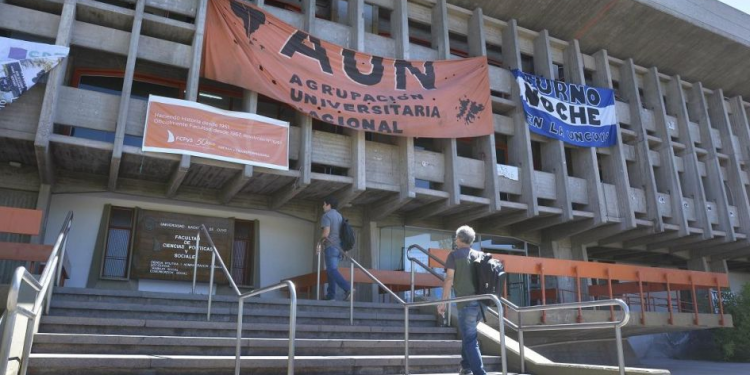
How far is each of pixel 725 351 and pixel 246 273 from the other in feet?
46.1

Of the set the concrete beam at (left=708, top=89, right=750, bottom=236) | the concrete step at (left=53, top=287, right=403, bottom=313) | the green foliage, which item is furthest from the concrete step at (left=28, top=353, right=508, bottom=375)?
the concrete beam at (left=708, top=89, right=750, bottom=236)

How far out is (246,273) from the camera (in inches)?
541

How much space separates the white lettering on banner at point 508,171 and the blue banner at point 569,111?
1319 mm

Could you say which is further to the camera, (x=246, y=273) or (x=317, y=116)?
(x=246, y=273)

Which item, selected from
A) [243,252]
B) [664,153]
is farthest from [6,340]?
[664,153]

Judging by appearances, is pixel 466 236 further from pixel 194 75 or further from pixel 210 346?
pixel 194 75

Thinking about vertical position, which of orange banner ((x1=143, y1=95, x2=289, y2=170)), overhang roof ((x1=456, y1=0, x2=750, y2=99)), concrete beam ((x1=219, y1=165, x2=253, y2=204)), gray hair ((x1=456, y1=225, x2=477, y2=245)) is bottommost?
gray hair ((x1=456, y1=225, x2=477, y2=245))

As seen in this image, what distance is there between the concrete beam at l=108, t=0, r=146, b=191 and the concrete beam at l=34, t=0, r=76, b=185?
3.46 ft

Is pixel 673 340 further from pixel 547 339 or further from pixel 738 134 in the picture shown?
pixel 547 339

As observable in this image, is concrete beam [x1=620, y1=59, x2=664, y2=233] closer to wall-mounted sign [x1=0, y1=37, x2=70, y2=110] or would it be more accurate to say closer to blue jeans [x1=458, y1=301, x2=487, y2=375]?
blue jeans [x1=458, y1=301, x2=487, y2=375]

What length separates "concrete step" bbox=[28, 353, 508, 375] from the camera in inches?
226

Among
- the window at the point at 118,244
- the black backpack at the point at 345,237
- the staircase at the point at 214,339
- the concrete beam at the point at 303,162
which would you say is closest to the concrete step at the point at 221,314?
the staircase at the point at 214,339

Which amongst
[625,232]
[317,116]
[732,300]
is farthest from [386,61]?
[732,300]

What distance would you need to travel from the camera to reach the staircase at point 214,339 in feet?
20.0
